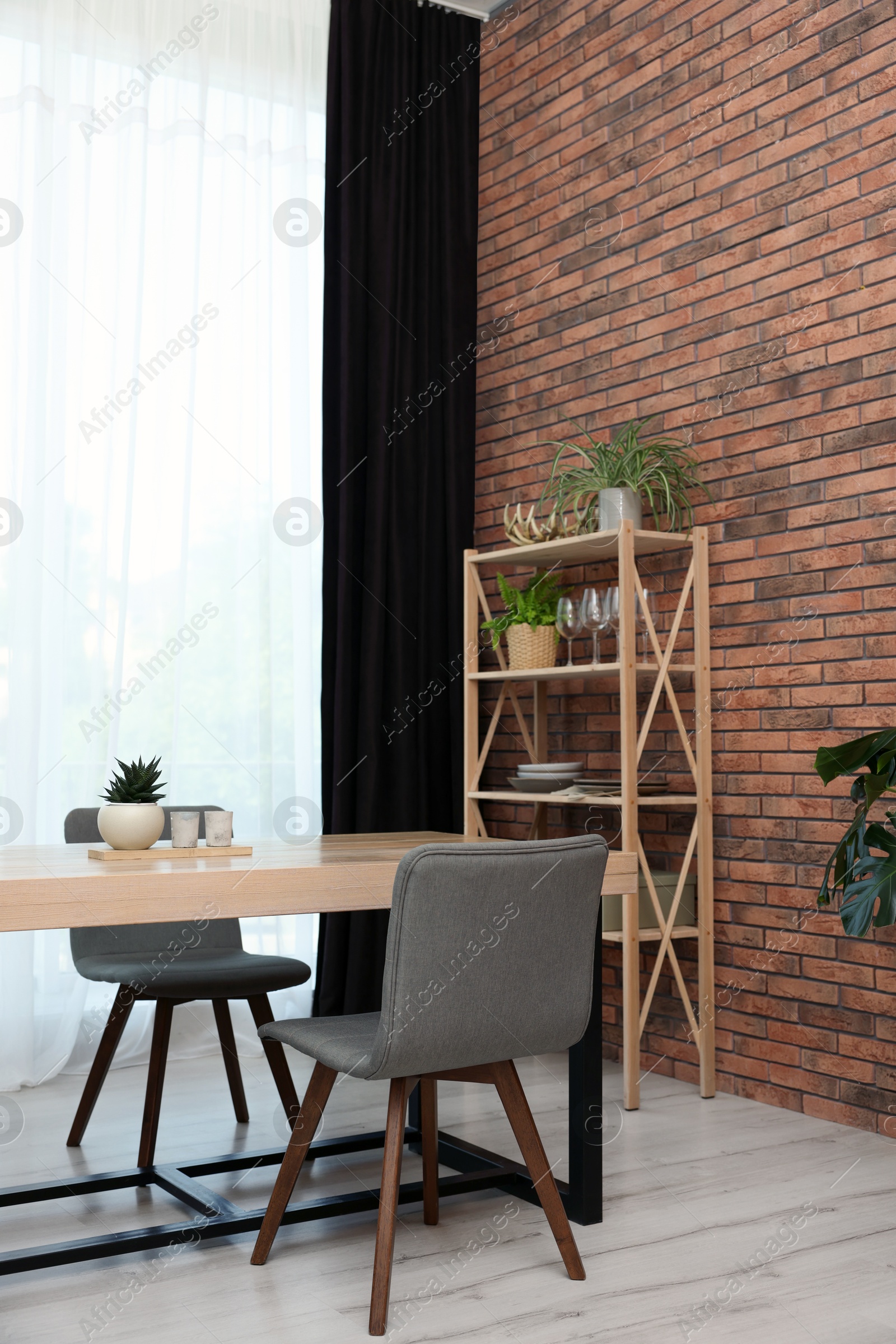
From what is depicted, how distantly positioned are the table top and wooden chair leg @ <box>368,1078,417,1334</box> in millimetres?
311

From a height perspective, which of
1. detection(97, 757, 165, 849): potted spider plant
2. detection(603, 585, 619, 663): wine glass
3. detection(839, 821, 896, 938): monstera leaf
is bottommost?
detection(839, 821, 896, 938): monstera leaf

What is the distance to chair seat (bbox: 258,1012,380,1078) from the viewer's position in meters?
1.97

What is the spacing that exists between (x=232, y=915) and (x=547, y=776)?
6.24 ft

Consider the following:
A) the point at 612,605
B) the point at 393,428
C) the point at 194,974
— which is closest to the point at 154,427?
the point at 393,428

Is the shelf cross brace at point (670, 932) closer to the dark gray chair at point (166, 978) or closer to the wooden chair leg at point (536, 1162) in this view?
the dark gray chair at point (166, 978)

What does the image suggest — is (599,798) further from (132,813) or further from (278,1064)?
(132,813)

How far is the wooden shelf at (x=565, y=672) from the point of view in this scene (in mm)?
3494

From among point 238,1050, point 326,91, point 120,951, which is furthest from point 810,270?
point 238,1050

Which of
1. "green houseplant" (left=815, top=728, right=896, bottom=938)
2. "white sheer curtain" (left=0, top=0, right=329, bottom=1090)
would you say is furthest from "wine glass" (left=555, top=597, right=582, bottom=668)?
"green houseplant" (left=815, top=728, right=896, bottom=938)

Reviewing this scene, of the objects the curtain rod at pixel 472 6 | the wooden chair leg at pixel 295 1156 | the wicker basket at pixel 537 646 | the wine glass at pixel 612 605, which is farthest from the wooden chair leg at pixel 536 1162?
the curtain rod at pixel 472 6

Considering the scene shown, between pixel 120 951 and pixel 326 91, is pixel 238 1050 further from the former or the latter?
pixel 326 91

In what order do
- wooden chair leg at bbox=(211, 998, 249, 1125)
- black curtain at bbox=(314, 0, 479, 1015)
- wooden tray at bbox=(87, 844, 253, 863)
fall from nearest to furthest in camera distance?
wooden tray at bbox=(87, 844, 253, 863) < wooden chair leg at bbox=(211, 998, 249, 1125) < black curtain at bbox=(314, 0, 479, 1015)

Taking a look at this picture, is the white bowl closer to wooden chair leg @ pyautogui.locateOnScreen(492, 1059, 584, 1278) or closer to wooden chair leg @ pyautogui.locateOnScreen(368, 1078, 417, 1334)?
wooden chair leg @ pyautogui.locateOnScreen(492, 1059, 584, 1278)

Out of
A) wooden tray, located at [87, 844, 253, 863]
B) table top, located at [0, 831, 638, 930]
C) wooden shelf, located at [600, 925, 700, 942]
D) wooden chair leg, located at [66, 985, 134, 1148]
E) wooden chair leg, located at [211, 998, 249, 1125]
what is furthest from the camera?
wooden shelf, located at [600, 925, 700, 942]
